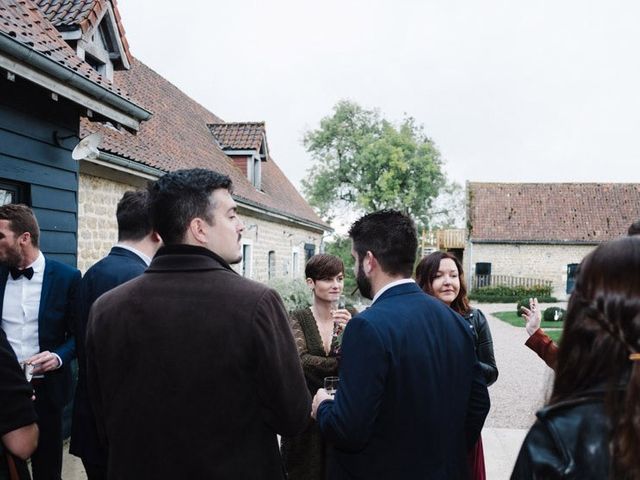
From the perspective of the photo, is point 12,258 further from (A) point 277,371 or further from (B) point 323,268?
(A) point 277,371

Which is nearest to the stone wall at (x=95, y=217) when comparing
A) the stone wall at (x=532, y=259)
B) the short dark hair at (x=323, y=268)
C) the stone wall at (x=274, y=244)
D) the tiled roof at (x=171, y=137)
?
the tiled roof at (x=171, y=137)

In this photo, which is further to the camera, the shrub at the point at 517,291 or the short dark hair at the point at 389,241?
the shrub at the point at 517,291

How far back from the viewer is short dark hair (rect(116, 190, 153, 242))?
320 centimetres

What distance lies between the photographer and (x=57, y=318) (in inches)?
144

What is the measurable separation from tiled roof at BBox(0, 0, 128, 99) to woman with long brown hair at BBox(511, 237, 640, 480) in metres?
3.84

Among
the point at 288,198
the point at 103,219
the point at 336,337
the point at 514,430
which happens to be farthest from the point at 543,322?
the point at 336,337

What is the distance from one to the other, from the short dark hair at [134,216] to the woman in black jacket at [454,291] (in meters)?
2.06

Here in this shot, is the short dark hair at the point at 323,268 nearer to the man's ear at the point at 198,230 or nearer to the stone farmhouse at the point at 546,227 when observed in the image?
the man's ear at the point at 198,230

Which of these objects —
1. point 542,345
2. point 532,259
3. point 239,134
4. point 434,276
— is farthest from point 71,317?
point 532,259

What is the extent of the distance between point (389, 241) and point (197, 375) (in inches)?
40.4

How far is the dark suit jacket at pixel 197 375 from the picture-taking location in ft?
5.75

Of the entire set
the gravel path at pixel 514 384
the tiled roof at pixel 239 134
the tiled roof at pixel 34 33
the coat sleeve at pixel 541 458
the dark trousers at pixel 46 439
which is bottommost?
the gravel path at pixel 514 384

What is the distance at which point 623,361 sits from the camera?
121 cm

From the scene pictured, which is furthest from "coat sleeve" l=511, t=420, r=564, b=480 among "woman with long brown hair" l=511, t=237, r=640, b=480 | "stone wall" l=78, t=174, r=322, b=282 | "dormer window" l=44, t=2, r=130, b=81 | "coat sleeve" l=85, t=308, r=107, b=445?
"stone wall" l=78, t=174, r=322, b=282
